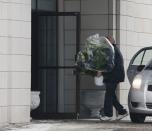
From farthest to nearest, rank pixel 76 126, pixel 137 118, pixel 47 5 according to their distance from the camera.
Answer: pixel 47 5, pixel 137 118, pixel 76 126

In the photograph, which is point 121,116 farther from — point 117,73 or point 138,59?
point 138,59

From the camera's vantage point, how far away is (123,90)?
18.9 m

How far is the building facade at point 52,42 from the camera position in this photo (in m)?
15.6

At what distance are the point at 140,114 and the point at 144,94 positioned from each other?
23.1 inches

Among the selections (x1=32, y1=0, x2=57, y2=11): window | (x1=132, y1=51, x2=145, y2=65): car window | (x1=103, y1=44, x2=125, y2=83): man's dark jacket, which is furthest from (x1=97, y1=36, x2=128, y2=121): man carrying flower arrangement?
(x1=32, y1=0, x2=57, y2=11): window

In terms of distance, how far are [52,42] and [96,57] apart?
1600mm

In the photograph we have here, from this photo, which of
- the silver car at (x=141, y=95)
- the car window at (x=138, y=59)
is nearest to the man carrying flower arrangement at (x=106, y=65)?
→ the silver car at (x=141, y=95)

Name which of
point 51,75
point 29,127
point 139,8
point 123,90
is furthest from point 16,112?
point 139,8

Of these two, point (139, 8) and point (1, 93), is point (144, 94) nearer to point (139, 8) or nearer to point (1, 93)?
point (1, 93)

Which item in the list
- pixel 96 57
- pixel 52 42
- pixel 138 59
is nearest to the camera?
pixel 96 57

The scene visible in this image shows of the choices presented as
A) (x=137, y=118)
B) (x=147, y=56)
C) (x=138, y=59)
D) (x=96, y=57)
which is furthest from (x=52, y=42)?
(x=137, y=118)

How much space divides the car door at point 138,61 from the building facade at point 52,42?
0.72 m

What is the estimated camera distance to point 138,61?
→ 1852 cm

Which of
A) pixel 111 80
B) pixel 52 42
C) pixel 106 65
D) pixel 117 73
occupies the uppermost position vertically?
pixel 52 42
